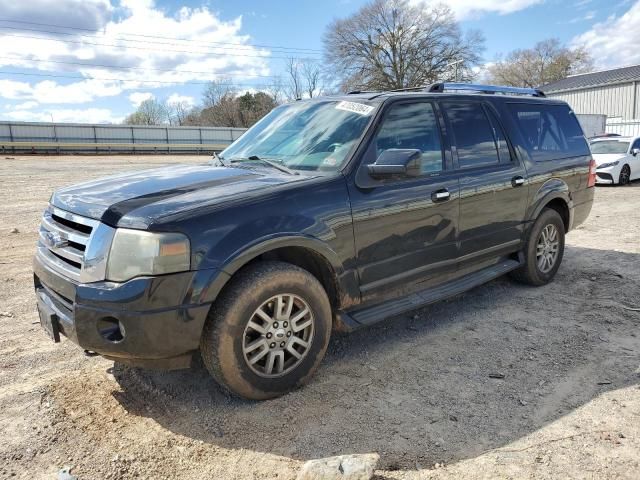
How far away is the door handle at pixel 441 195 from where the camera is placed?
396cm

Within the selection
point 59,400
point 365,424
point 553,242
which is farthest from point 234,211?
point 553,242

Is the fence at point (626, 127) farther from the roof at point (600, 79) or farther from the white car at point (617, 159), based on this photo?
the white car at point (617, 159)

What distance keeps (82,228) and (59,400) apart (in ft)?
3.66

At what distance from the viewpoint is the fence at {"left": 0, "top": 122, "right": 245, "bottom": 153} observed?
39281 mm

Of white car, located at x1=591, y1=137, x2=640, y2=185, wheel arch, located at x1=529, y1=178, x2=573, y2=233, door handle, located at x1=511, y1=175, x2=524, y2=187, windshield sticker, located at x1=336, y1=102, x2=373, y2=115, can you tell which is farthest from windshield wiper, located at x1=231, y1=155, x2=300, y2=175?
white car, located at x1=591, y1=137, x2=640, y2=185

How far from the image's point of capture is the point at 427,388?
3.36m

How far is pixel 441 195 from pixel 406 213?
0.43 metres

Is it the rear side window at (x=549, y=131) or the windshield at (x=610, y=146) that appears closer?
the rear side window at (x=549, y=131)

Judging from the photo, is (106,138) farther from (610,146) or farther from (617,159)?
(617,159)

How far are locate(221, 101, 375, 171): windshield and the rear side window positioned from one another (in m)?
2.05

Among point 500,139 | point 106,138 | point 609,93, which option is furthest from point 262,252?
point 609,93

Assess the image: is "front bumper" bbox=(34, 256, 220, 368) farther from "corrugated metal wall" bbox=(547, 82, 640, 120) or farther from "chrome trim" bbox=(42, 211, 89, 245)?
"corrugated metal wall" bbox=(547, 82, 640, 120)

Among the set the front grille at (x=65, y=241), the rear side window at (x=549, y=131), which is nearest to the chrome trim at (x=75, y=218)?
the front grille at (x=65, y=241)

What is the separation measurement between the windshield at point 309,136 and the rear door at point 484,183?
96 centimetres
